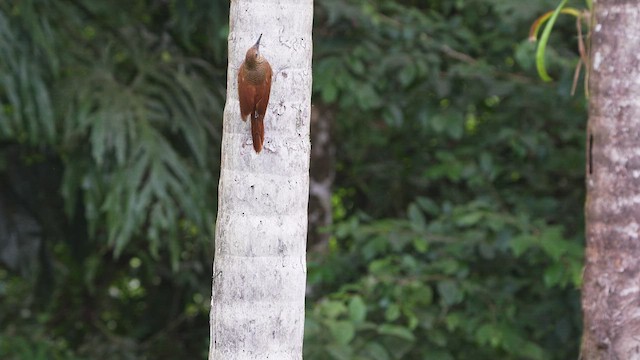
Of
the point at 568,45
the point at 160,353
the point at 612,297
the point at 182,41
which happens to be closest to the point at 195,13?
the point at 182,41

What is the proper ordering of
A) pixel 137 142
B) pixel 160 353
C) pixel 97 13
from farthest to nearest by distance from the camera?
pixel 160 353 < pixel 97 13 < pixel 137 142

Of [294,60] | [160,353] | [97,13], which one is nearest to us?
[294,60]

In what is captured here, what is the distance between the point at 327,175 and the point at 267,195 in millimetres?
2647

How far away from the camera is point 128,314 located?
456 cm

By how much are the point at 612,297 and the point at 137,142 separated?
1638 mm

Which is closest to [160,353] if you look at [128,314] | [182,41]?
[128,314]

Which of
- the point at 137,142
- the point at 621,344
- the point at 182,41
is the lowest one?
the point at 621,344

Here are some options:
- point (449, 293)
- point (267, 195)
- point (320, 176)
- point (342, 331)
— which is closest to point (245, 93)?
point (267, 195)

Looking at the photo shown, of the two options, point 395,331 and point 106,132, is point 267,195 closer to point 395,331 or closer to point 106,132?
point 395,331

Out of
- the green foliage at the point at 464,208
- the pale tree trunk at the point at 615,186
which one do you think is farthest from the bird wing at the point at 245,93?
the green foliage at the point at 464,208

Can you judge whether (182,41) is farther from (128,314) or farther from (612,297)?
(612,297)

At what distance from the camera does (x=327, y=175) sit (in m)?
3.99

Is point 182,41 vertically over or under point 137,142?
over

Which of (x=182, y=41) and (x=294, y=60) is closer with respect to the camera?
(x=294, y=60)
